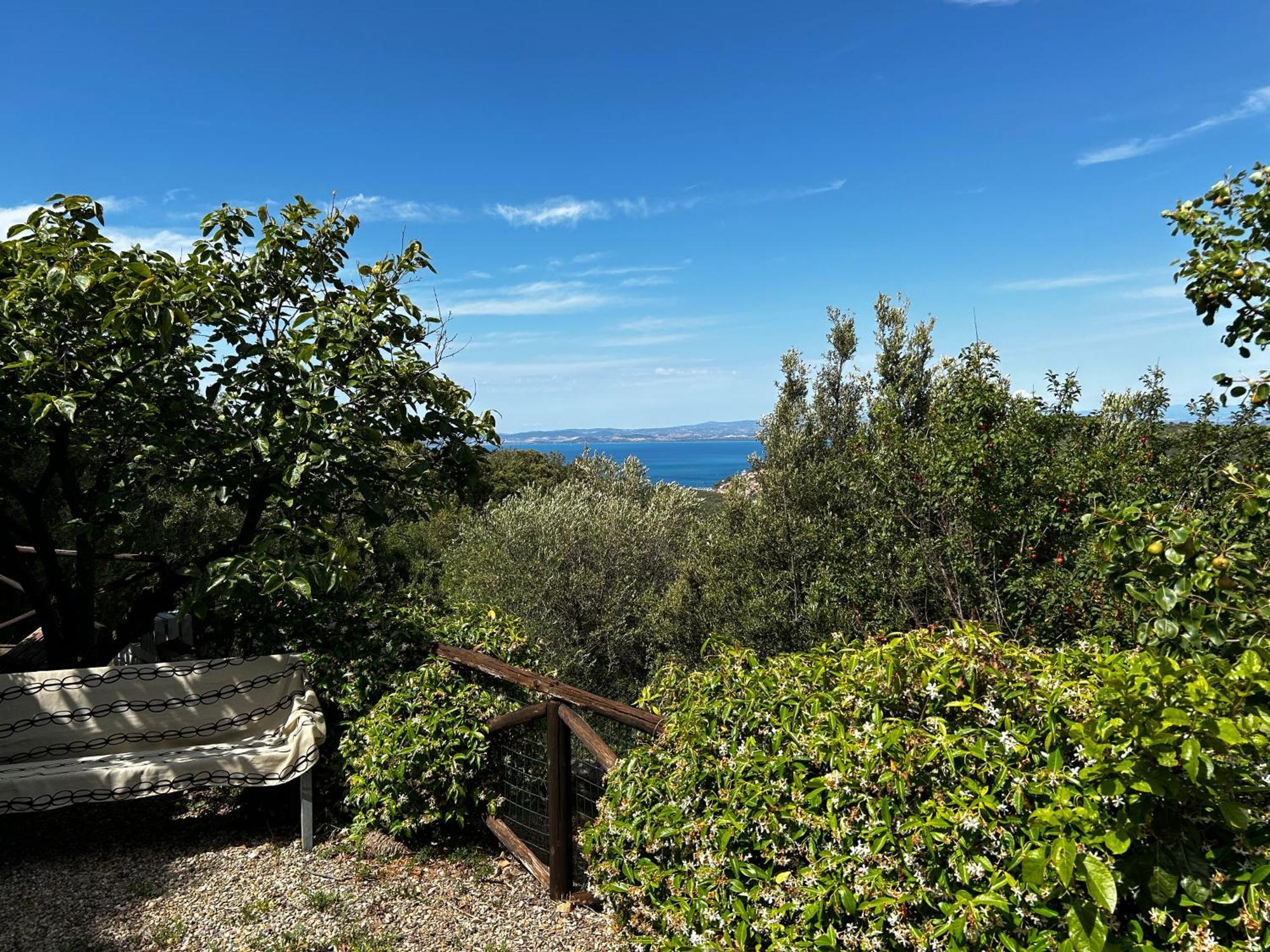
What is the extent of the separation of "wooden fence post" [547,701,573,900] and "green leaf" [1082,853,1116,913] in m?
2.55

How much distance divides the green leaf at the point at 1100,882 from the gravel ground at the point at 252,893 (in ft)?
7.23

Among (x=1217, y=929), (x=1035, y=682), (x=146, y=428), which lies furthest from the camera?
(x=146, y=428)

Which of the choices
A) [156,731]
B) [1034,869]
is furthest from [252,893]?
[1034,869]

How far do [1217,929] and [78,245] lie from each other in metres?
5.35

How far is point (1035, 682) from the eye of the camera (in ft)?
7.19

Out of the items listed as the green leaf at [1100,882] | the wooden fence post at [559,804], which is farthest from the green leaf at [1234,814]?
the wooden fence post at [559,804]

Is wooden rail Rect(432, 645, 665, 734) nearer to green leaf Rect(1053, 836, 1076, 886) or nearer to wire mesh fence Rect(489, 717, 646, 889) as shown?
wire mesh fence Rect(489, 717, 646, 889)

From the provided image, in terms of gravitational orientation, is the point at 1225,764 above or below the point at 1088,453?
below

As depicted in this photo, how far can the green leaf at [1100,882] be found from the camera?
1.61 meters

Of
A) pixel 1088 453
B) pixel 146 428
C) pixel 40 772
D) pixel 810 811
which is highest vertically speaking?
pixel 146 428

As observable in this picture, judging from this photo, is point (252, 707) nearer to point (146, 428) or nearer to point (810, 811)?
point (146, 428)

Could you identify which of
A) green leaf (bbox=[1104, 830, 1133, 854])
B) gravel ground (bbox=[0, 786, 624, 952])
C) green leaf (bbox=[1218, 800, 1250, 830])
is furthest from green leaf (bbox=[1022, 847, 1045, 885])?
gravel ground (bbox=[0, 786, 624, 952])

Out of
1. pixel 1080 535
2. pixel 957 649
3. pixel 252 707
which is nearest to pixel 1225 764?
pixel 957 649

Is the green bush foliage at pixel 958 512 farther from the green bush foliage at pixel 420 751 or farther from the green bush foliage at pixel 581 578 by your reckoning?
the green bush foliage at pixel 420 751
